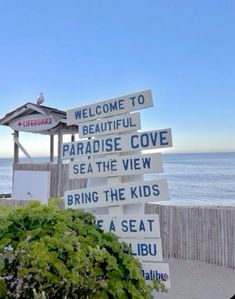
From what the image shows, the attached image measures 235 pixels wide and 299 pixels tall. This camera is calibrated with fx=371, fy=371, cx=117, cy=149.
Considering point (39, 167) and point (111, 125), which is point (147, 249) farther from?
point (39, 167)

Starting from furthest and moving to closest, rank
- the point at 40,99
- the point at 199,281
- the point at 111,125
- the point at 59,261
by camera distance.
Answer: the point at 40,99
the point at 199,281
the point at 111,125
the point at 59,261

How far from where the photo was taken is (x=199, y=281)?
5.15 meters

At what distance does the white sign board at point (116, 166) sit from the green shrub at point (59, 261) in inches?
26.5

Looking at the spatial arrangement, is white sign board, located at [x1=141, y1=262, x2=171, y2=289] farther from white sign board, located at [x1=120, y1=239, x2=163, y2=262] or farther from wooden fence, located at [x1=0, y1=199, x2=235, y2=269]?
wooden fence, located at [x1=0, y1=199, x2=235, y2=269]

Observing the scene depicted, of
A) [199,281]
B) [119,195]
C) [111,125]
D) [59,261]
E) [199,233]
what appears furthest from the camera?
[199,233]

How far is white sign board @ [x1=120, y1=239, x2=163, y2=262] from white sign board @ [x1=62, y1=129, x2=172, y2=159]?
75 centimetres

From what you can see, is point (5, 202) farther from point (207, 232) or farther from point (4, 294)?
point (4, 294)

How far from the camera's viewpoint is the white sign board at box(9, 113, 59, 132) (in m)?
9.62

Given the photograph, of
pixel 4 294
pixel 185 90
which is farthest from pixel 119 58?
pixel 4 294

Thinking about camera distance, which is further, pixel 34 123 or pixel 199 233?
pixel 34 123

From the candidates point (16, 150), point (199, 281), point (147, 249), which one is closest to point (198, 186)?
point (16, 150)

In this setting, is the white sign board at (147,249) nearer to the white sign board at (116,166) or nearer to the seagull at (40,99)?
the white sign board at (116,166)

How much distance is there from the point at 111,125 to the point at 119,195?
0.61 meters

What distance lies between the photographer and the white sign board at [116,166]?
3.03 meters
